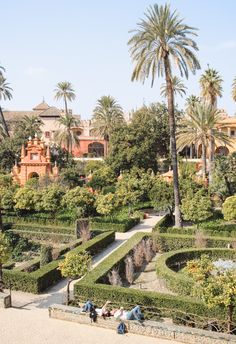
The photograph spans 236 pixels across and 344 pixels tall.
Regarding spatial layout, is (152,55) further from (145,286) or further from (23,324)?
(23,324)

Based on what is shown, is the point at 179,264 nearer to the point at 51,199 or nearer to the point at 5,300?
the point at 5,300

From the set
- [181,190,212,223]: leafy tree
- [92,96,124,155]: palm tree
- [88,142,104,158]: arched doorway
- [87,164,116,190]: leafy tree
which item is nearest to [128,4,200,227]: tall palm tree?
[181,190,212,223]: leafy tree

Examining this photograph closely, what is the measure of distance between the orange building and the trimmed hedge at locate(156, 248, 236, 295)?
30162mm

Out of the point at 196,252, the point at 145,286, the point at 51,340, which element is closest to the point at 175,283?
the point at 145,286

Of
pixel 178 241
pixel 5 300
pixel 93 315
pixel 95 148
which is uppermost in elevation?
pixel 95 148

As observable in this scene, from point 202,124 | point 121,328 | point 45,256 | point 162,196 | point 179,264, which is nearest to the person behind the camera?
point 121,328

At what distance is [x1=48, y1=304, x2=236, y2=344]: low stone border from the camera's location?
14.8 m

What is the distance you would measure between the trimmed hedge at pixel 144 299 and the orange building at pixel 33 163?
3311cm

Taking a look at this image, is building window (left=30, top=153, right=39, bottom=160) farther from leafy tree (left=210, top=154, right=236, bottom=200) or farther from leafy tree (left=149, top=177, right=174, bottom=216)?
leafy tree (left=210, top=154, right=236, bottom=200)

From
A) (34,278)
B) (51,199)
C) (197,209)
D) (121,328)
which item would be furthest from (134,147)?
(121,328)

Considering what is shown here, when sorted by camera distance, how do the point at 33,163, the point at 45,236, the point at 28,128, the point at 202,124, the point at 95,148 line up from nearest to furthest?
1. the point at 45,236
2. the point at 202,124
3. the point at 33,163
4. the point at 28,128
5. the point at 95,148

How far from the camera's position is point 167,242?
28016 mm

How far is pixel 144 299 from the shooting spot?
17938 millimetres

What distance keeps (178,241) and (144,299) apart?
10.4 meters
